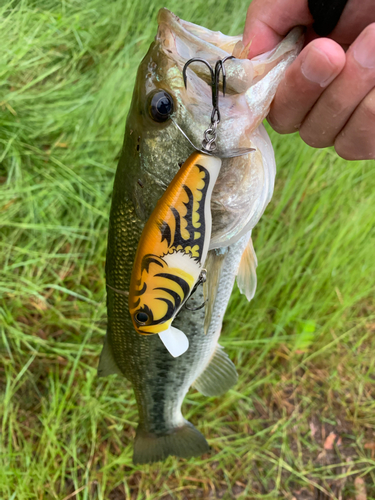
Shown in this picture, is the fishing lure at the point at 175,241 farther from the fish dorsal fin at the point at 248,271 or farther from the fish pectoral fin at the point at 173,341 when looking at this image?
the fish dorsal fin at the point at 248,271

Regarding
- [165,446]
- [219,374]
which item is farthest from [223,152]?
[165,446]

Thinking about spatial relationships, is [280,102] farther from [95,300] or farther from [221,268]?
[95,300]

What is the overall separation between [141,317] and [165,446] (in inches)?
43.0

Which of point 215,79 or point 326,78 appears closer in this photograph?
point 215,79

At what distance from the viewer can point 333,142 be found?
1.20 metres

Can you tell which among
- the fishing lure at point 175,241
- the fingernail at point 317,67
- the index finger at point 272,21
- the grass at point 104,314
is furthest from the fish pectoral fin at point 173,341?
the grass at point 104,314

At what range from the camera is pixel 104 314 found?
90.3 inches

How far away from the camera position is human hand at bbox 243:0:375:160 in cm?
88

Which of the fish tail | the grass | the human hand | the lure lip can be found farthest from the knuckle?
the fish tail

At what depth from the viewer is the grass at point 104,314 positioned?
215 centimetres

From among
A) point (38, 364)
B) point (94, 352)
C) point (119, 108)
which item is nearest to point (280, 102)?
point (119, 108)

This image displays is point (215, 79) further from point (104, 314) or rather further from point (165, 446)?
point (104, 314)

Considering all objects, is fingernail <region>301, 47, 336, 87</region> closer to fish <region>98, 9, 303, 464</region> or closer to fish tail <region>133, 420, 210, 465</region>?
fish <region>98, 9, 303, 464</region>

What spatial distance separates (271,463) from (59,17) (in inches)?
135
